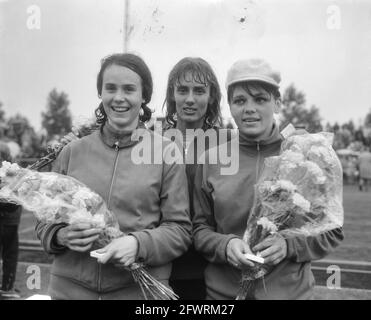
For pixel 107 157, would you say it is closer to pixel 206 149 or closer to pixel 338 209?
pixel 206 149

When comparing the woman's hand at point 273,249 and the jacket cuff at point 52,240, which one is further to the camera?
the jacket cuff at point 52,240

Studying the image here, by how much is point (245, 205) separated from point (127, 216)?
554mm

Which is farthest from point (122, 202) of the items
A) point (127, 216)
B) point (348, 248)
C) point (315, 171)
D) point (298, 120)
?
point (298, 120)

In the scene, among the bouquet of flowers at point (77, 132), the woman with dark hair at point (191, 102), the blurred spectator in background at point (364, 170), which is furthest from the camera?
the blurred spectator in background at point (364, 170)

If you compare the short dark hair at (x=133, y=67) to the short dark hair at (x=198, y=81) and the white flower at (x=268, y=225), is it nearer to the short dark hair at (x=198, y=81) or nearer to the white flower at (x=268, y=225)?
the short dark hair at (x=198, y=81)

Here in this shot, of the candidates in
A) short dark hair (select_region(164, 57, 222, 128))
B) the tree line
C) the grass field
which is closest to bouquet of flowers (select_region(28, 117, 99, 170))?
short dark hair (select_region(164, 57, 222, 128))

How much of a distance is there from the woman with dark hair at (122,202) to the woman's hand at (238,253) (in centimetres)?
23

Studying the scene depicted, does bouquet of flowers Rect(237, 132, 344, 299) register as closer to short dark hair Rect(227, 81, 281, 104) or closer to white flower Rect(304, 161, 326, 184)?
white flower Rect(304, 161, 326, 184)

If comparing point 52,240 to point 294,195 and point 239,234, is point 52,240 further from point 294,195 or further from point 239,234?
point 294,195

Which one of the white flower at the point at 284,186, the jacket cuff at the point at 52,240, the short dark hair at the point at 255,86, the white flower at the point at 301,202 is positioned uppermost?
the short dark hair at the point at 255,86

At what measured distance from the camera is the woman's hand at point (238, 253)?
1998 millimetres

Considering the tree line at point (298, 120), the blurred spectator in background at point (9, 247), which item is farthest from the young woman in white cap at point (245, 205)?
the tree line at point (298, 120)

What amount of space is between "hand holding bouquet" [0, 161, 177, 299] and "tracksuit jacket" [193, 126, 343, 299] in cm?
27

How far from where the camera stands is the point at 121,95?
2.27m
